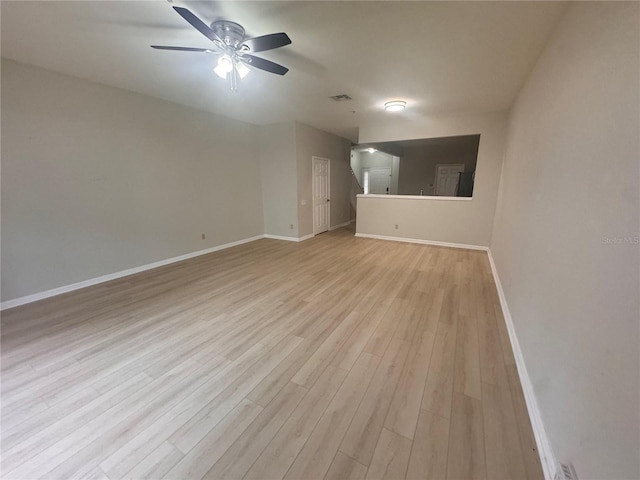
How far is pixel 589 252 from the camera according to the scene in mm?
1116

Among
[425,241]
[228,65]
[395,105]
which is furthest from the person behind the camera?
[425,241]

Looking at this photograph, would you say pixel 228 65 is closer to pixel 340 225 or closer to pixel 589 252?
pixel 589 252

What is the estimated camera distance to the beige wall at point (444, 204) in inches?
182

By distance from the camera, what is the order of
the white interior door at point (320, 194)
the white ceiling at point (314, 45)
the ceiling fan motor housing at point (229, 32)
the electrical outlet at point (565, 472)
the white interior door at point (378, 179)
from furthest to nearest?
the white interior door at point (378, 179) < the white interior door at point (320, 194) < the ceiling fan motor housing at point (229, 32) < the white ceiling at point (314, 45) < the electrical outlet at point (565, 472)

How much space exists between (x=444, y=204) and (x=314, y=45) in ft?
13.4

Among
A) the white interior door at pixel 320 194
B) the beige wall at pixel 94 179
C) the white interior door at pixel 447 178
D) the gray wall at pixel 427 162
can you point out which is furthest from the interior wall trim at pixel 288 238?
the white interior door at pixel 447 178

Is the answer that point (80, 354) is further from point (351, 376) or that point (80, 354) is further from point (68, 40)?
point (68, 40)

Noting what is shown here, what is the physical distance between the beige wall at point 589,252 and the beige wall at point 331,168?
441 cm

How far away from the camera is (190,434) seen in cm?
144

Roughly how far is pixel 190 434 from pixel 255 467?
0.45 metres

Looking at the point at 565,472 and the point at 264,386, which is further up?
the point at 565,472

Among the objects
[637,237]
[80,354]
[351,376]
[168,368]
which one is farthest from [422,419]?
[80,354]

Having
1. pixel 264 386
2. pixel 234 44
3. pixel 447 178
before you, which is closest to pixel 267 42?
pixel 234 44

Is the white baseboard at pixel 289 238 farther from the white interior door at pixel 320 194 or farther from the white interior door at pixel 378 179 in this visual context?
the white interior door at pixel 378 179
